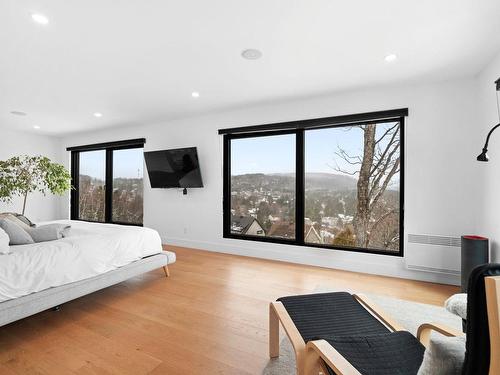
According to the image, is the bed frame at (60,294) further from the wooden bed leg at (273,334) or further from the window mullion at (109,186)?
the window mullion at (109,186)

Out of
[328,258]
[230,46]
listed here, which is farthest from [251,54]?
[328,258]

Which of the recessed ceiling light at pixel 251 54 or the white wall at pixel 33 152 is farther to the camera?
the white wall at pixel 33 152

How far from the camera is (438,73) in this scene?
119 inches

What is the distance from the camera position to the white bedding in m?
1.99

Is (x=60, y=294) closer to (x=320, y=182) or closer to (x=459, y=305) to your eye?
(x=459, y=305)

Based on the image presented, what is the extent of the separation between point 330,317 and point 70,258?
225 cm

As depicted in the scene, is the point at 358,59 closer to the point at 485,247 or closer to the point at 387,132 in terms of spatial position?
the point at 387,132

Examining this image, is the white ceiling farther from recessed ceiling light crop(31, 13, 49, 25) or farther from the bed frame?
the bed frame

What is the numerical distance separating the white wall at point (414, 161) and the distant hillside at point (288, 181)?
0.45 meters

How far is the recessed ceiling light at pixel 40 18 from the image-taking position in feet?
6.68

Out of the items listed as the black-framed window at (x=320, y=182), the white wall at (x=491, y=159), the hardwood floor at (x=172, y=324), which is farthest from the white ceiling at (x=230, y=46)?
the hardwood floor at (x=172, y=324)

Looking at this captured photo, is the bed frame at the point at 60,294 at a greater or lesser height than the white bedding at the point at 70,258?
lesser

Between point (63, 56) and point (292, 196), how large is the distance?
3394 millimetres

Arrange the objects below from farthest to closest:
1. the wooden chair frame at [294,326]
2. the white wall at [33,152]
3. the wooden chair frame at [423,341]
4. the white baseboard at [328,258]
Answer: the white wall at [33,152]
the white baseboard at [328,258]
the wooden chair frame at [294,326]
the wooden chair frame at [423,341]
